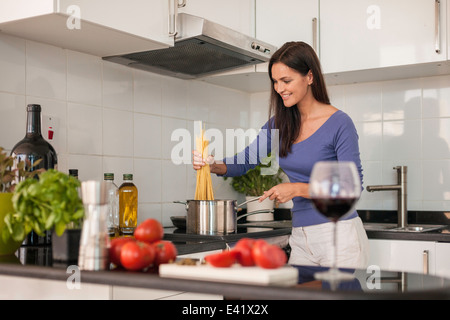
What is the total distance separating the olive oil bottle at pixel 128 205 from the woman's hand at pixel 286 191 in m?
0.66

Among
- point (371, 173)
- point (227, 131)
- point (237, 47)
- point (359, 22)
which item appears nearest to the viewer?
point (237, 47)

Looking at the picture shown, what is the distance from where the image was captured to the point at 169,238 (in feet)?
7.23

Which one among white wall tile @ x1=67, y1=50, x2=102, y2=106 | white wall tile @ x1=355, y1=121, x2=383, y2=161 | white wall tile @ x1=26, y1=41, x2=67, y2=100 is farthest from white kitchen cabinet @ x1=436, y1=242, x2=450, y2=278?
white wall tile @ x1=26, y1=41, x2=67, y2=100

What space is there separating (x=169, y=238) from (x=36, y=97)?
71 centimetres

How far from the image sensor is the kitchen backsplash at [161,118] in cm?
211

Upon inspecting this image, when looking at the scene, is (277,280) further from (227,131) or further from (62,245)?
(227,131)

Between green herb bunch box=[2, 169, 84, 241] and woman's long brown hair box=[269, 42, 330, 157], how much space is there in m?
1.06

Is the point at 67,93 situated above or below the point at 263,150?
above

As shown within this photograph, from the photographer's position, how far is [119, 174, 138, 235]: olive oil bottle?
2311mm

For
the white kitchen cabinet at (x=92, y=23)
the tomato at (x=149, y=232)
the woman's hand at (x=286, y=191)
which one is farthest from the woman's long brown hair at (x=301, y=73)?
the tomato at (x=149, y=232)

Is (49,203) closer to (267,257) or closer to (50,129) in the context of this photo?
(267,257)

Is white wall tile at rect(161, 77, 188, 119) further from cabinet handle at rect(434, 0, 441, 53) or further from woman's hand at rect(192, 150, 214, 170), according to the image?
cabinet handle at rect(434, 0, 441, 53)
